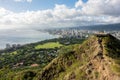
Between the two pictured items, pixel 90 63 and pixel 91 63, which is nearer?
pixel 91 63

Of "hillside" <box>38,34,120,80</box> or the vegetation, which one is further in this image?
the vegetation

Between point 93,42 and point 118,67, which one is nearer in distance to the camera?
point 118,67

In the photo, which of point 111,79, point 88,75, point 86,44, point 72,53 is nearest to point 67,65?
point 72,53

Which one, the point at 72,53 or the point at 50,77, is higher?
the point at 72,53

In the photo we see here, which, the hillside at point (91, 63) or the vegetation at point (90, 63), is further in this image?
the vegetation at point (90, 63)

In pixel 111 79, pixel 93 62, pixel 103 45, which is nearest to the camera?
pixel 111 79

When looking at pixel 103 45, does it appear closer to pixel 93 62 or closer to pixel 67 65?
pixel 93 62

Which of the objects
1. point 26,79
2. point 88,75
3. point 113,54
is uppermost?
point 113,54

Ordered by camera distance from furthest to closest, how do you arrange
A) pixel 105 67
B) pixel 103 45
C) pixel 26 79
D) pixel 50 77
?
pixel 26 79
pixel 50 77
pixel 103 45
pixel 105 67
